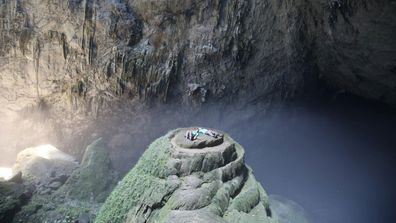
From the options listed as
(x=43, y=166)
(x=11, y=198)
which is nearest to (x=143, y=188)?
(x=11, y=198)

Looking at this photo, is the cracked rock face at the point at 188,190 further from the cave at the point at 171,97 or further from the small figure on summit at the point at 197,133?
the small figure on summit at the point at 197,133

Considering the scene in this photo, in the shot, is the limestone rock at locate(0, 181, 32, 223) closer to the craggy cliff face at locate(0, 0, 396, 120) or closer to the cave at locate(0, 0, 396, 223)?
the cave at locate(0, 0, 396, 223)

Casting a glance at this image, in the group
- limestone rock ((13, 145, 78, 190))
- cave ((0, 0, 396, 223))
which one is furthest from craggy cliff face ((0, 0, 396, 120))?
limestone rock ((13, 145, 78, 190))

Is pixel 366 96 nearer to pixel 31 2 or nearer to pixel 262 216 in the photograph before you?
pixel 262 216

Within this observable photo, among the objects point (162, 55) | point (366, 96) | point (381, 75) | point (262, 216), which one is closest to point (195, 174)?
point (262, 216)

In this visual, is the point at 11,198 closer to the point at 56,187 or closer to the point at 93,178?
the point at 56,187
